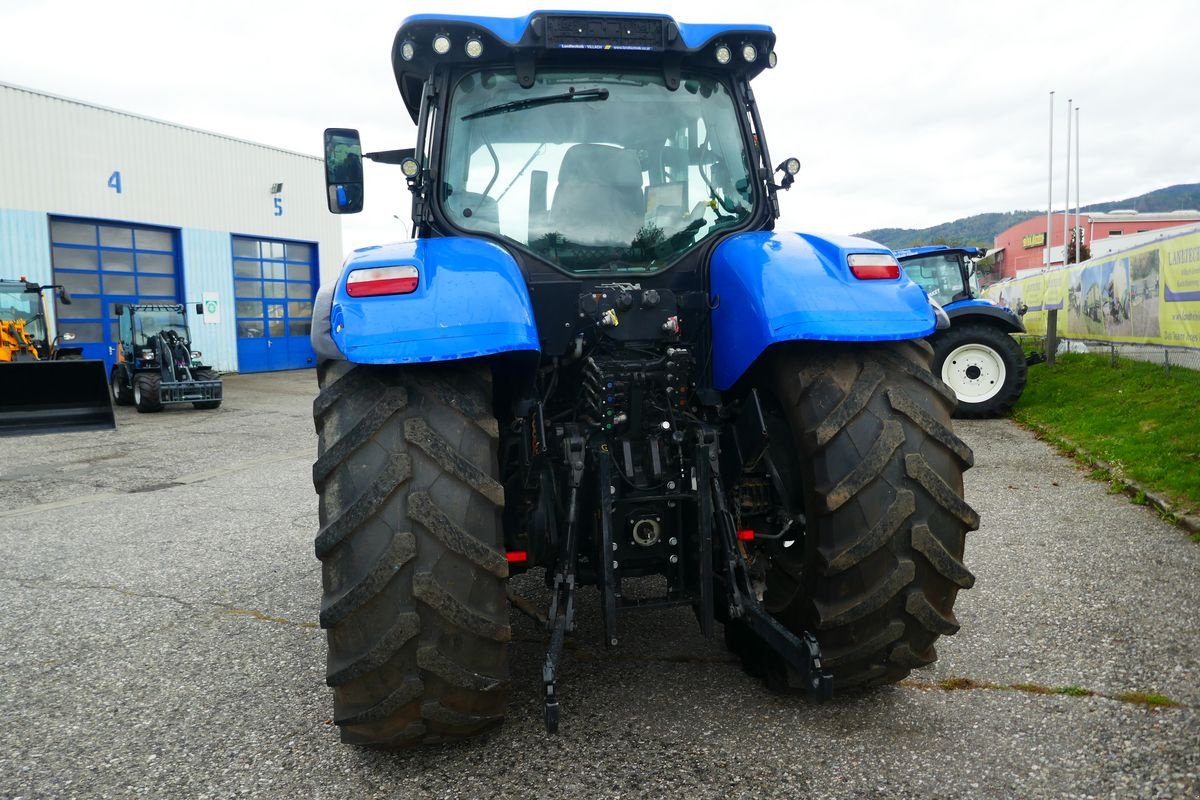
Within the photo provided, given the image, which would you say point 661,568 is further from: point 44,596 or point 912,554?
point 44,596

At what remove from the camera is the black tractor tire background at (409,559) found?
7.54 feet

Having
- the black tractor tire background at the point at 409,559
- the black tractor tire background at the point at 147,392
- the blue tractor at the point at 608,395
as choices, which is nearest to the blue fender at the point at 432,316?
the blue tractor at the point at 608,395

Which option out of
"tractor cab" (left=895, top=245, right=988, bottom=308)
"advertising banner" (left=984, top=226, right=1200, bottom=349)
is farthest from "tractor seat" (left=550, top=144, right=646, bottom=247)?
"tractor cab" (left=895, top=245, right=988, bottom=308)

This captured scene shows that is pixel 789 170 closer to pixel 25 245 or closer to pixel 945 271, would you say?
pixel 945 271

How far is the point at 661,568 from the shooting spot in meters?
2.81

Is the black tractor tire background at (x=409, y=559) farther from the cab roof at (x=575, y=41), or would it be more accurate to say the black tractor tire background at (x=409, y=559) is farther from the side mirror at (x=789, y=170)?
the side mirror at (x=789, y=170)

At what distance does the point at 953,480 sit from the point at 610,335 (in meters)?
1.16

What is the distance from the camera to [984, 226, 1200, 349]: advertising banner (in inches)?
350

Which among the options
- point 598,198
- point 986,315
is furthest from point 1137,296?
point 598,198

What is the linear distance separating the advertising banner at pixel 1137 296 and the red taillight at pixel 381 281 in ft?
29.5

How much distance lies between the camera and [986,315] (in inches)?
418

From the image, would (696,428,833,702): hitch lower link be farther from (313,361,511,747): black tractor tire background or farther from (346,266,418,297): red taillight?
(346,266,418,297): red taillight

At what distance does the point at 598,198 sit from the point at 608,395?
0.85 meters

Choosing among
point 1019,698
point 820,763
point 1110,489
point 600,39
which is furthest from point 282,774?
point 1110,489
